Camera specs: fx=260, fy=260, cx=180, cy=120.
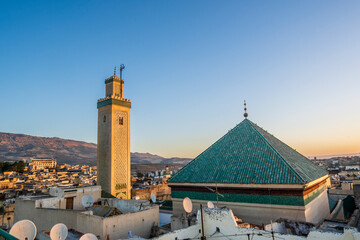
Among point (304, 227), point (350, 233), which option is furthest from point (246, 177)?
point (350, 233)

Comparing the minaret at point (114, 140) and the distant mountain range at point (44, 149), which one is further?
the distant mountain range at point (44, 149)

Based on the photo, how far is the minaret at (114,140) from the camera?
18.5 metres

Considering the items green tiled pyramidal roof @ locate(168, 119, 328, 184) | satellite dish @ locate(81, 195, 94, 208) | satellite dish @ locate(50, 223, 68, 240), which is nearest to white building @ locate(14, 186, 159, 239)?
satellite dish @ locate(81, 195, 94, 208)

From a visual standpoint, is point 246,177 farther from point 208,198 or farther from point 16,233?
point 16,233

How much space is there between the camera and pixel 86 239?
5.63 meters

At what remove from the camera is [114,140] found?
19016 mm

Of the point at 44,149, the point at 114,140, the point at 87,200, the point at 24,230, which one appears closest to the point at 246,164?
the point at 87,200

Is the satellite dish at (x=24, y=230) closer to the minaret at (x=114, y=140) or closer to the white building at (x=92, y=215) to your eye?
the white building at (x=92, y=215)

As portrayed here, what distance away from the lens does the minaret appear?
18547 millimetres

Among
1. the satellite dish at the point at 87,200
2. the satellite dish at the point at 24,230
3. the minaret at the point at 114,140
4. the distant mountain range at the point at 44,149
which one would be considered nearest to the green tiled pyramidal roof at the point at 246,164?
the satellite dish at the point at 87,200

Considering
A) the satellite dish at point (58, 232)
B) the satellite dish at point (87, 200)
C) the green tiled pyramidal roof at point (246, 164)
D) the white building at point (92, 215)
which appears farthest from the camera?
the satellite dish at point (87, 200)

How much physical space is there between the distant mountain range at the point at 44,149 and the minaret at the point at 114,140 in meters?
95.8

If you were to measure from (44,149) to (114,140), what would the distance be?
132242mm

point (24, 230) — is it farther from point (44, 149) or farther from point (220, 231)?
point (44, 149)
